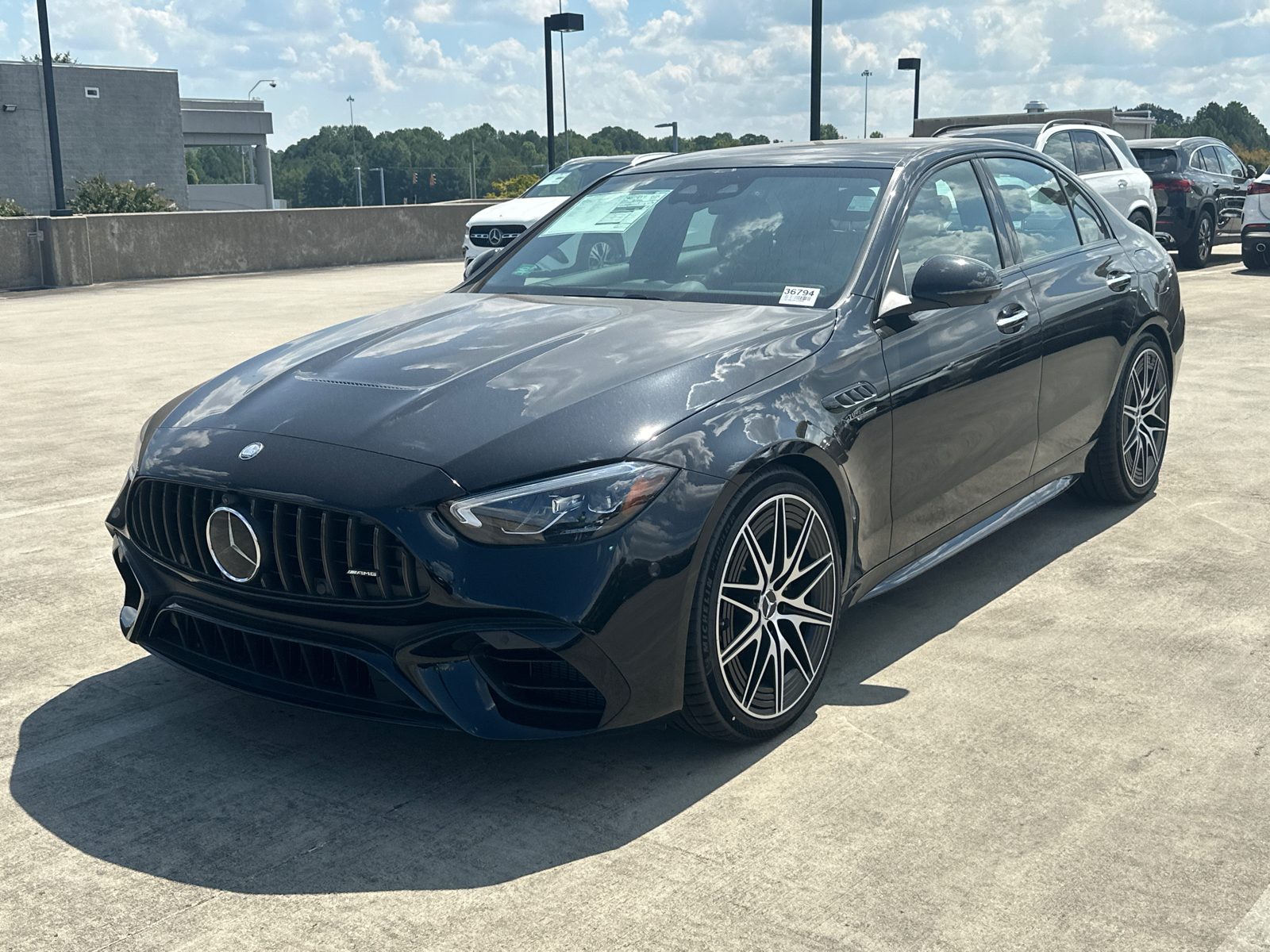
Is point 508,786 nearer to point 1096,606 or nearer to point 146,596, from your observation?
point 146,596

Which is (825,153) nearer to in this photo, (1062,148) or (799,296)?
(799,296)

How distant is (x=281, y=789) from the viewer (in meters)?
3.40

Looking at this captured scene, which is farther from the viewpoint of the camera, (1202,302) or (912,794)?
(1202,302)

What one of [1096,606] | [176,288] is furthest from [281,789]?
[176,288]

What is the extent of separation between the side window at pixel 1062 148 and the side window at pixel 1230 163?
6.86 meters

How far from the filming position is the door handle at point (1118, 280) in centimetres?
554

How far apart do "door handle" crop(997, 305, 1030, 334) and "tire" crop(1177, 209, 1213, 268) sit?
15.7 m

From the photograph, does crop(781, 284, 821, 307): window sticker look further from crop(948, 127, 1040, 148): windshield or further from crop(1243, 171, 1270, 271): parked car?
crop(1243, 171, 1270, 271): parked car

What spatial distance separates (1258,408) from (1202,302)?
662 centimetres

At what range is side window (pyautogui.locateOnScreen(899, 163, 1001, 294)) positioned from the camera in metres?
4.41

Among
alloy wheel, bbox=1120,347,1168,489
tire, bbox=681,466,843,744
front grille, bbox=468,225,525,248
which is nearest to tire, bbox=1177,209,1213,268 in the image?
front grille, bbox=468,225,525,248

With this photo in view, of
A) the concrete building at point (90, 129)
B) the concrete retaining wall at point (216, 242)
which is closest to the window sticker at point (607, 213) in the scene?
the concrete retaining wall at point (216, 242)

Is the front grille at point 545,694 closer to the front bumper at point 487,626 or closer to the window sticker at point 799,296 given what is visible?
the front bumper at point 487,626

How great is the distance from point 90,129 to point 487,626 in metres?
55.0
